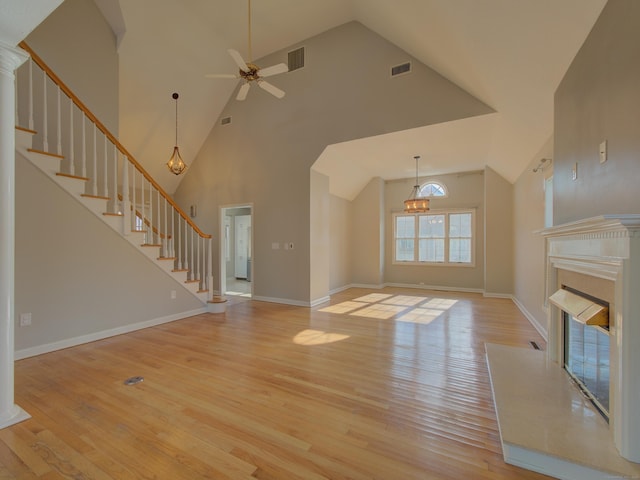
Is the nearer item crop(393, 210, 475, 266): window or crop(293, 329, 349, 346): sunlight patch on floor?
crop(293, 329, 349, 346): sunlight patch on floor

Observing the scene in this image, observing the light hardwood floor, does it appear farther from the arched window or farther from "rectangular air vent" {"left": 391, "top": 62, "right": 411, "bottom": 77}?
the arched window

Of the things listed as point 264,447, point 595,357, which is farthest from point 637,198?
point 264,447

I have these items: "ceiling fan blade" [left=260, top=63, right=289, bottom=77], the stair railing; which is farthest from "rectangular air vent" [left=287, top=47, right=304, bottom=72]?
the stair railing

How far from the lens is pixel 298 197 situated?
5.98m

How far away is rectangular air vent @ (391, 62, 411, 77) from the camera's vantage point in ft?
15.8

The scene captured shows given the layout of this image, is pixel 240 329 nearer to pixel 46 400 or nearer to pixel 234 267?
pixel 46 400

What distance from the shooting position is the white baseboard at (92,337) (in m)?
3.28

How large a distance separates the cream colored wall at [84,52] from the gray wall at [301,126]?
2420 mm

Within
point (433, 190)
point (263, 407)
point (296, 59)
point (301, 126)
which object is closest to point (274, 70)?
point (301, 126)

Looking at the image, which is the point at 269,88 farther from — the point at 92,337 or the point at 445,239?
the point at 445,239

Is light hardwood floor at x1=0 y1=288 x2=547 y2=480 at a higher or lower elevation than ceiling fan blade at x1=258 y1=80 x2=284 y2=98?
lower

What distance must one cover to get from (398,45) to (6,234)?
5543mm

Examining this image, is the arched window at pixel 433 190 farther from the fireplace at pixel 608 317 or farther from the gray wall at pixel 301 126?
the fireplace at pixel 608 317

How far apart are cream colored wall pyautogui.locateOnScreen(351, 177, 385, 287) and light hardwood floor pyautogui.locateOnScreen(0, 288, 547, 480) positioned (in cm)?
401
